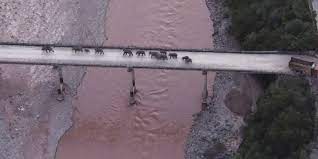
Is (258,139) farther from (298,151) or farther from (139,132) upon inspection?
(139,132)

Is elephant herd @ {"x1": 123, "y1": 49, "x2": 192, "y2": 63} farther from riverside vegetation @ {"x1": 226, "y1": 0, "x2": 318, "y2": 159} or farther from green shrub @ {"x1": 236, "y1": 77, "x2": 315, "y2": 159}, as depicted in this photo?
green shrub @ {"x1": 236, "y1": 77, "x2": 315, "y2": 159}

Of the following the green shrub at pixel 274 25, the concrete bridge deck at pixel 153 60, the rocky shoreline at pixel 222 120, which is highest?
the green shrub at pixel 274 25

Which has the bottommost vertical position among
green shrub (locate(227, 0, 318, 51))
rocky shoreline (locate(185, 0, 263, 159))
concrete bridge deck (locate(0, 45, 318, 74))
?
rocky shoreline (locate(185, 0, 263, 159))

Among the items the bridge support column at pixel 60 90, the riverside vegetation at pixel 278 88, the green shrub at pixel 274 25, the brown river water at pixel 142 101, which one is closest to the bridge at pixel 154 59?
the green shrub at pixel 274 25

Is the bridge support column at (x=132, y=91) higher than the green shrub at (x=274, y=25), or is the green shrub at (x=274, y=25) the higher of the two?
the green shrub at (x=274, y=25)

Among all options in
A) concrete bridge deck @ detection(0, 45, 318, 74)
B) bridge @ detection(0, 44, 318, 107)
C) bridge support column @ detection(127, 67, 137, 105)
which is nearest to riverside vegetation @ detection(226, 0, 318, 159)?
bridge @ detection(0, 44, 318, 107)

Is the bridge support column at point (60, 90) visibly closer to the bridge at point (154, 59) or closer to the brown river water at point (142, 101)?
the brown river water at point (142, 101)

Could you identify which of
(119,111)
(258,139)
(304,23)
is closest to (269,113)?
(258,139)
